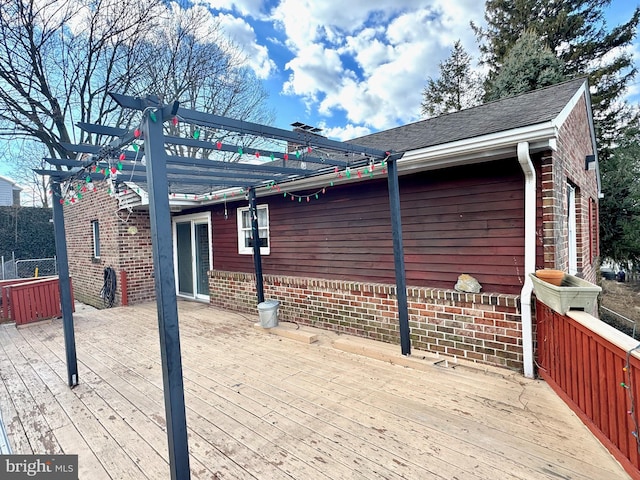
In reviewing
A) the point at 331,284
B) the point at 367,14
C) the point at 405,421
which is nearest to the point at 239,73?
the point at 367,14

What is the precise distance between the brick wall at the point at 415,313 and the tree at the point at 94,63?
10.3 meters

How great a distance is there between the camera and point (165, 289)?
1.82m

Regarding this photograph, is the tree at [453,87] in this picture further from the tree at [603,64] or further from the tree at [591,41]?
the tree at [603,64]

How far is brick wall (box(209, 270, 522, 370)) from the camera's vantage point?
3.53 metres

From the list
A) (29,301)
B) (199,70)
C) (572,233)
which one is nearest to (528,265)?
(572,233)

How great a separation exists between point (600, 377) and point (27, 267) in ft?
51.4

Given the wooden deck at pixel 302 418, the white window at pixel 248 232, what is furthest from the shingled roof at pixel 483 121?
the wooden deck at pixel 302 418

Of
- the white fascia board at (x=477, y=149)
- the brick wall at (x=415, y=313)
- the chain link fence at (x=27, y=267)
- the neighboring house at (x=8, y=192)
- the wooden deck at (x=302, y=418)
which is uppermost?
the neighboring house at (x=8, y=192)

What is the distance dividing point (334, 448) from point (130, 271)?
25.2 ft

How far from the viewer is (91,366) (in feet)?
13.2

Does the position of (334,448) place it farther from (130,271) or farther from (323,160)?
(130,271)

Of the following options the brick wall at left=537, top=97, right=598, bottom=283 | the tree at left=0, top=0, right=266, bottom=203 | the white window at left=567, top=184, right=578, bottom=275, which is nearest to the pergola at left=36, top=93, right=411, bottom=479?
the brick wall at left=537, top=97, right=598, bottom=283

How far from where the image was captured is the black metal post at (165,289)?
5.89ft

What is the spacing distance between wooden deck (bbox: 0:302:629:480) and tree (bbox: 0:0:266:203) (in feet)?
37.0
